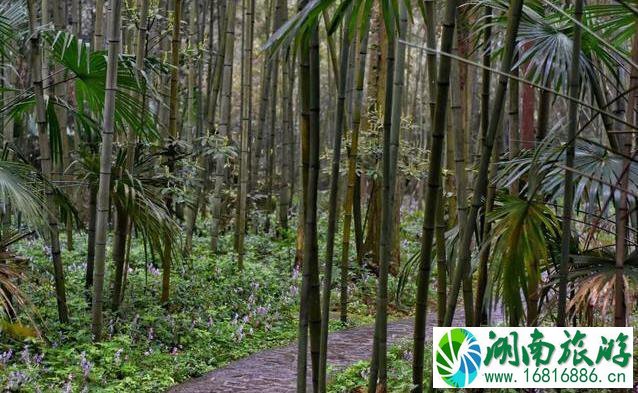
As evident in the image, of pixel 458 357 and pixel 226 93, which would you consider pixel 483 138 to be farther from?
pixel 226 93

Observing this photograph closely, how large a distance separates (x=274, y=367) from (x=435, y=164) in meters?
2.66

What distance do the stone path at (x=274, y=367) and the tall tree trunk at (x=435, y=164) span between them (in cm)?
170

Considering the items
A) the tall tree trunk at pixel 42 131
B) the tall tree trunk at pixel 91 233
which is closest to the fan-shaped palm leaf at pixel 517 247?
the tall tree trunk at pixel 42 131

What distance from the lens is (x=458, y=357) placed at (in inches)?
96.7

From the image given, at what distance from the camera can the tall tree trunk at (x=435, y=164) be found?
2109mm

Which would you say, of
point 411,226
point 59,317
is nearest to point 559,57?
point 59,317

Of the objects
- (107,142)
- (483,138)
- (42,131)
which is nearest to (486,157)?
(483,138)

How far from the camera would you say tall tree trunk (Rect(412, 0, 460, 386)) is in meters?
2.11

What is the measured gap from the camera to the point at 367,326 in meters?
5.98

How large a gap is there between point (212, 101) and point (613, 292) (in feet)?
19.2

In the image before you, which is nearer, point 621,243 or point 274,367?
point 621,243

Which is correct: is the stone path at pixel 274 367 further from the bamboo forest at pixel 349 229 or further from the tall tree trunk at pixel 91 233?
the tall tree trunk at pixel 91 233

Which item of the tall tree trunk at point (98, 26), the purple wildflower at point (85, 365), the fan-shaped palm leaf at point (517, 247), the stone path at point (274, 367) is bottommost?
the stone path at point (274, 367)

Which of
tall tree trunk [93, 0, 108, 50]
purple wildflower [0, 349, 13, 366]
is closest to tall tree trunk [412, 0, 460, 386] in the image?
purple wildflower [0, 349, 13, 366]
